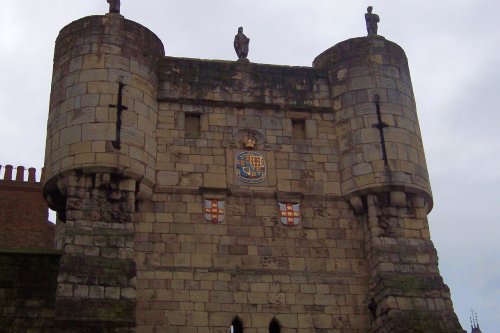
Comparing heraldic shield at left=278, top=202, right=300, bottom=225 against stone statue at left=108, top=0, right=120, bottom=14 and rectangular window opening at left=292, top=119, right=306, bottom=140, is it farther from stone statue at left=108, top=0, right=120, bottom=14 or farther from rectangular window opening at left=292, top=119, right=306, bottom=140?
stone statue at left=108, top=0, right=120, bottom=14

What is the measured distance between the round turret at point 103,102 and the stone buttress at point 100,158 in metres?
0.02

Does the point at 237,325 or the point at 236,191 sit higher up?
the point at 236,191

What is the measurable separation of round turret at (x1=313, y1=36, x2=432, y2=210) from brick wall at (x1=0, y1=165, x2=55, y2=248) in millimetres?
16799

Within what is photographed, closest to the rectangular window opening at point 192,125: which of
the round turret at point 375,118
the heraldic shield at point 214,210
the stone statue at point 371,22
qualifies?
the heraldic shield at point 214,210

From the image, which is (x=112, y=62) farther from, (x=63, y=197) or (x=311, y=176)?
(x=311, y=176)

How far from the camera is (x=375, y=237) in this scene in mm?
15234

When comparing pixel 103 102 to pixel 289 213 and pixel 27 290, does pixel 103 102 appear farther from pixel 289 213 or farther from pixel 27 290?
pixel 289 213

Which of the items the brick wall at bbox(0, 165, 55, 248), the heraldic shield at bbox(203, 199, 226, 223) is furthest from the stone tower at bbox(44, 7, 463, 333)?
the brick wall at bbox(0, 165, 55, 248)

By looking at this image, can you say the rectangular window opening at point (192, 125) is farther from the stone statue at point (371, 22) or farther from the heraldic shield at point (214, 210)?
the stone statue at point (371, 22)

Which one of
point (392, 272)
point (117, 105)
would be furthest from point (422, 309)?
point (117, 105)

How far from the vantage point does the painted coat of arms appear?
52.1ft

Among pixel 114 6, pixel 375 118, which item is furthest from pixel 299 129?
pixel 114 6

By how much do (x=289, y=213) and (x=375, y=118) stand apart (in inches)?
123

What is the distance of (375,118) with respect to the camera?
54.5 ft
